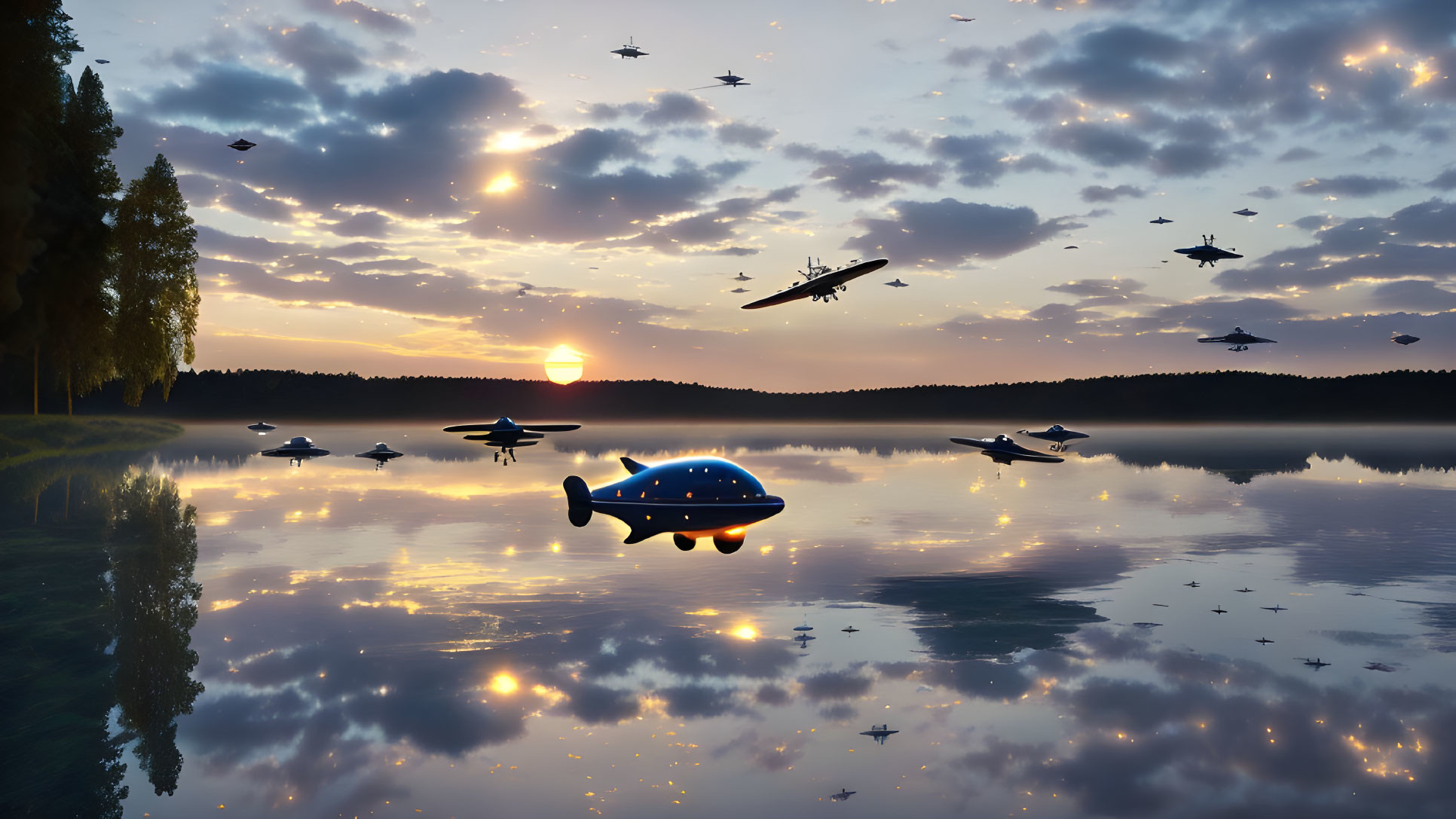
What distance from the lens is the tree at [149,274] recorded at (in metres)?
107

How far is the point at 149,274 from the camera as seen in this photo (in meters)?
108

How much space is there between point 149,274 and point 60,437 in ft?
74.5

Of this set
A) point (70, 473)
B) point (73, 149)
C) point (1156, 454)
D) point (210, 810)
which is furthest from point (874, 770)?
point (1156, 454)

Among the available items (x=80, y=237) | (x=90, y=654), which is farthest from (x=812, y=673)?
(x=80, y=237)

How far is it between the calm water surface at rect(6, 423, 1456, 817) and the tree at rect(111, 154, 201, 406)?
7127 cm

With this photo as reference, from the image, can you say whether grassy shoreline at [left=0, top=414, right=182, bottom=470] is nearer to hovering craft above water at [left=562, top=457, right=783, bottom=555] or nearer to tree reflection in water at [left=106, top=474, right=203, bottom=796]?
tree reflection in water at [left=106, top=474, right=203, bottom=796]

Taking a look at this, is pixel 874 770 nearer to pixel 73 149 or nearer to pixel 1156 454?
pixel 73 149

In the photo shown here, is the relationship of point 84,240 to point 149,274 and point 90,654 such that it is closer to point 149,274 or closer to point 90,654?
point 149,274

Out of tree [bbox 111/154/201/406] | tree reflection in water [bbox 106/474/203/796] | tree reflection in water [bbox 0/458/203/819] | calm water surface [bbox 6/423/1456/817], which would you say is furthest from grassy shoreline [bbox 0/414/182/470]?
calm water surface [bbox 6/423/1456/817]

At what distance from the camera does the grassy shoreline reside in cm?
Result: 8988

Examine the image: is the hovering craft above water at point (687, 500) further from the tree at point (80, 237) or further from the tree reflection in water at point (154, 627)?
the tree at point (80, 237)

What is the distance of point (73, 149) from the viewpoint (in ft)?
276

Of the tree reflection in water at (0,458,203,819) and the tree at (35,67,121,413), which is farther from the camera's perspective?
the tree at (35,67,121,413)

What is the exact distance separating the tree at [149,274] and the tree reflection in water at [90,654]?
69.5 metres
